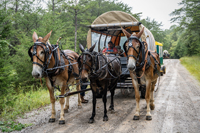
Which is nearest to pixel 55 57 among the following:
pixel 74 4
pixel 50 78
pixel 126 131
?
pixel 50 78

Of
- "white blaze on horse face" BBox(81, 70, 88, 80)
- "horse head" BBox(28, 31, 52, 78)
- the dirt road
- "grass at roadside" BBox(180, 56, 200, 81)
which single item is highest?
"horse head" BBox(28, 31, 52, 78)

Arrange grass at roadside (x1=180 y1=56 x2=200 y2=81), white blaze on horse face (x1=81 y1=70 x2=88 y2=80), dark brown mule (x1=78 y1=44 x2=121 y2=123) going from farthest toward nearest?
1. grass at roadside (x1=180 y1=56 x2=200 y2=81)
2. dark brown mule (x1=78 y1=44 x2=121 y2=123)
3. white blaze on horse face (x1=81 y1=70 x2=88 y2=80)

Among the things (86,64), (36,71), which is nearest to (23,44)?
(36,71)

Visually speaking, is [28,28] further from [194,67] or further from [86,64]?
[194,67]

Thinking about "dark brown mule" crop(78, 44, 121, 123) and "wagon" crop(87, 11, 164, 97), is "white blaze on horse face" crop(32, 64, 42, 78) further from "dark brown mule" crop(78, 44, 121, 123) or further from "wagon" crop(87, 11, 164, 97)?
"wagon" crop(87, 11, 164, 97)

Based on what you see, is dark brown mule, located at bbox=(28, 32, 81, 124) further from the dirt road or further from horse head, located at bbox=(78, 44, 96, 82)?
horse head, located at bbox=(78, 44, 96, 82)

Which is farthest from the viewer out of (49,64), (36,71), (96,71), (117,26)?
(117,26)

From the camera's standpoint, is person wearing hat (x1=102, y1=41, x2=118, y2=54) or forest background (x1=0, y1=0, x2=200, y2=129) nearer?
forest background (x1=0, y1=0, x2=200, y2=129)

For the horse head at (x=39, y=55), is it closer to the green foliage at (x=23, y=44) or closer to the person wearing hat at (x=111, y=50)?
the green foliage at (x=23, y=44)

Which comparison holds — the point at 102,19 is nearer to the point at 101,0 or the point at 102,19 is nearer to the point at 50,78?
the point at 50,78

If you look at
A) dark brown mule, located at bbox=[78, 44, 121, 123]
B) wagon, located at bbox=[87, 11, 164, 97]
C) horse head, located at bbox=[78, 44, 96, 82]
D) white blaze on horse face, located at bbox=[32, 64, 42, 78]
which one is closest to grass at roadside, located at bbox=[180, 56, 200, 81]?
wagon, located at bbox=[87, 11, 164, 97]

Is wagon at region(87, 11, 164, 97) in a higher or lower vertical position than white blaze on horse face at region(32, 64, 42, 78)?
higher

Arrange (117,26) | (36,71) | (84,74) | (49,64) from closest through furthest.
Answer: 1. (36,71)
2. (84,74)
3. (49,64)
4. (117,26)

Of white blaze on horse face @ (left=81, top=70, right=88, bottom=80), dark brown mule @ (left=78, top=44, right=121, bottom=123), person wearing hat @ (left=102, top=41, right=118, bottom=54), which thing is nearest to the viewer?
white blaze on horse face @ (left=81, top=70, right=88, bottom=80)
